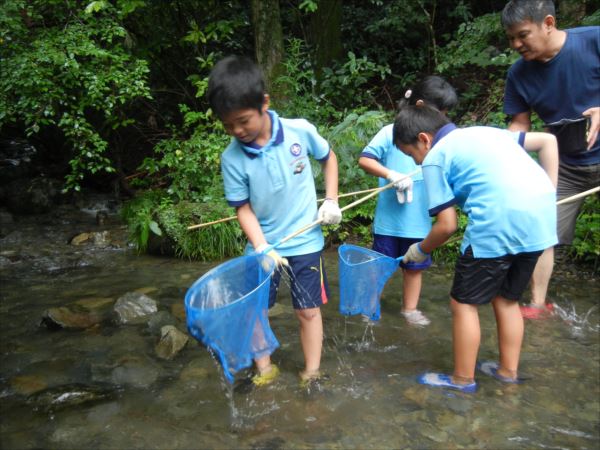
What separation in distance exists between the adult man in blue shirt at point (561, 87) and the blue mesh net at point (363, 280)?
1236mm

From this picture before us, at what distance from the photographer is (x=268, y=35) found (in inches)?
270

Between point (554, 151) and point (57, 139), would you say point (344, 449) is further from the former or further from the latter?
point (57, 139)

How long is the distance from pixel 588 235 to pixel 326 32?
17.1ft

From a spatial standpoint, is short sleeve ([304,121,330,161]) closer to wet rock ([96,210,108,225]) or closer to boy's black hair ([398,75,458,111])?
boy's black hair ([398,75,458,111])

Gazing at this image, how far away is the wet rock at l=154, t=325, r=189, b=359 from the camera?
10.1 ft

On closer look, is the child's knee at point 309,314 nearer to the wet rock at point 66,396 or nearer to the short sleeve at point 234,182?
the short sleeve at point 234,182

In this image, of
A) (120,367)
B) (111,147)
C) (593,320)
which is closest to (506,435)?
(593,320)

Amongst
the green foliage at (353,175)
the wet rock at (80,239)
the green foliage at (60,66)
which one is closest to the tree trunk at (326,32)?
the green foliage at (353,175)

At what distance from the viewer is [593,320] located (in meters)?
3.46

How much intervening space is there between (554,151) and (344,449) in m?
1.74

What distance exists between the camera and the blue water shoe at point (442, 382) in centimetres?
257

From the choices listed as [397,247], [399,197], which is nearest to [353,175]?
[397,247]

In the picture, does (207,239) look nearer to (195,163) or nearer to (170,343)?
(195,163)

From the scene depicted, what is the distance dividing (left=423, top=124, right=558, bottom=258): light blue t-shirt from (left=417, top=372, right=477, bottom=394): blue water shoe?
699 millimetres
